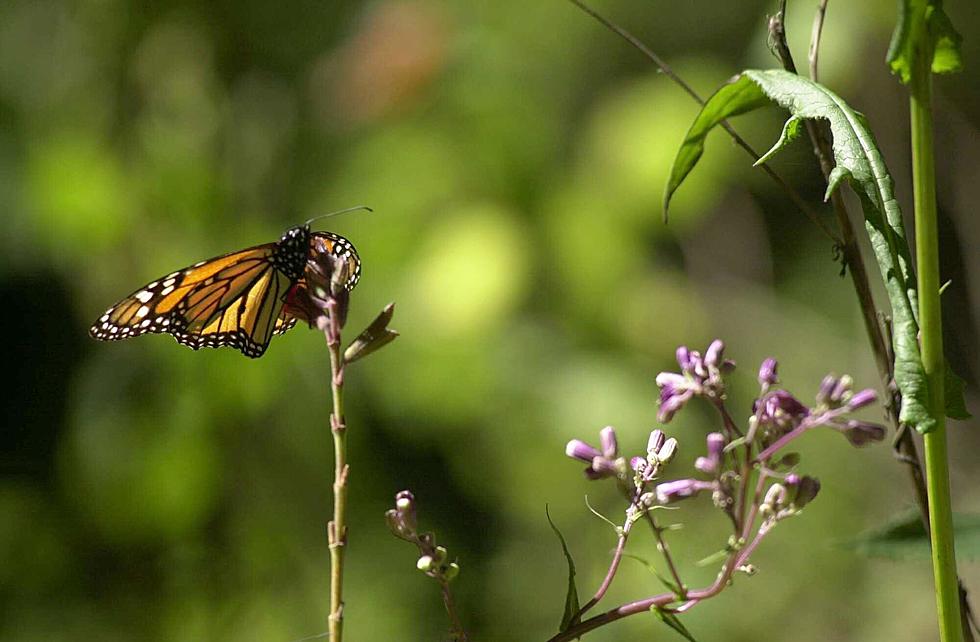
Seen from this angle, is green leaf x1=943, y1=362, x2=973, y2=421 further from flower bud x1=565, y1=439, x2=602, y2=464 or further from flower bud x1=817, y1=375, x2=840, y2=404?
flower bud x1=565, y1=439, x2=602, y2=464

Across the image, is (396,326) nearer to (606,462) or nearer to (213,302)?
(213,302)

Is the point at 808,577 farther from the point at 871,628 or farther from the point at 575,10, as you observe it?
the point at 575,10

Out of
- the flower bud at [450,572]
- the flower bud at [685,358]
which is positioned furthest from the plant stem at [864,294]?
the flower bud at [450,572]

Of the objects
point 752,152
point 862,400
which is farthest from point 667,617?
point 752,152

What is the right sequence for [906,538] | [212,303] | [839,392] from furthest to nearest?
1. [212,303]
2. [906,538]
3. [839,392]

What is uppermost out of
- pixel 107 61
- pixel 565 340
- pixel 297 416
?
pixel 107 61

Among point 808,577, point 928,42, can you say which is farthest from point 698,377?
point 808,577

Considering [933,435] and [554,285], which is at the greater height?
[554,285]
